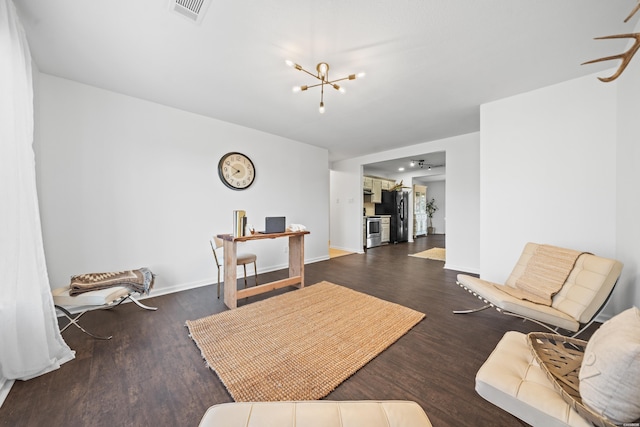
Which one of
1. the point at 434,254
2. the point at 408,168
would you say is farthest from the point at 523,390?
the point at 408,168

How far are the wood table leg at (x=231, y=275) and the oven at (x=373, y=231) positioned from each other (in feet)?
15.9

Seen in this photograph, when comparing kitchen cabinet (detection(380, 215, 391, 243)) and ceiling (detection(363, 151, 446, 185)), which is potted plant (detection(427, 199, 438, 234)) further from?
kitchen cabinet (detection(380, 215, 391, 243))

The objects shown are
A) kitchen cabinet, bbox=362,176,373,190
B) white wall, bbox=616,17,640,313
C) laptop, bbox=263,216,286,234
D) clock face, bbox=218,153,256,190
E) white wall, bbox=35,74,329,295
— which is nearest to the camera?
white wall, bbox=616,17,640,313

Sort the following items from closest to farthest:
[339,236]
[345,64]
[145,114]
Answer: [345,64] < [145,114] < [339,236]

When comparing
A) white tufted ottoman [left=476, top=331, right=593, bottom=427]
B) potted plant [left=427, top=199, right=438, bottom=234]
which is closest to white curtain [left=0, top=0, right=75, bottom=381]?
white tufted ottoman [left=476, top=331, right=593, bottom=427]

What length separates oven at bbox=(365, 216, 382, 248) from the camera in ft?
22.7

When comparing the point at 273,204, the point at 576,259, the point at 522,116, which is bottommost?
the point at 576,259

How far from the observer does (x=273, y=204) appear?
4.43 m

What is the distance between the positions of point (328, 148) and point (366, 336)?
4289 millimetres

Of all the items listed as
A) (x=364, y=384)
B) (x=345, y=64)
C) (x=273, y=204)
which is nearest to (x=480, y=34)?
(x=345, y=64)

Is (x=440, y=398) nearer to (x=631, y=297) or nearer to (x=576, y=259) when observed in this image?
(x=576, y=259)

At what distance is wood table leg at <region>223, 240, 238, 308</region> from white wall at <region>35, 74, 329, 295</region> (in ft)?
3.34

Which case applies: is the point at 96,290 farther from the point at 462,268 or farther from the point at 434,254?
the point at 434,254

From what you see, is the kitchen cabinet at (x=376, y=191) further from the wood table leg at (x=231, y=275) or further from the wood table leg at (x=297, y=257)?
the wood table leg at (x=231, y=275)
